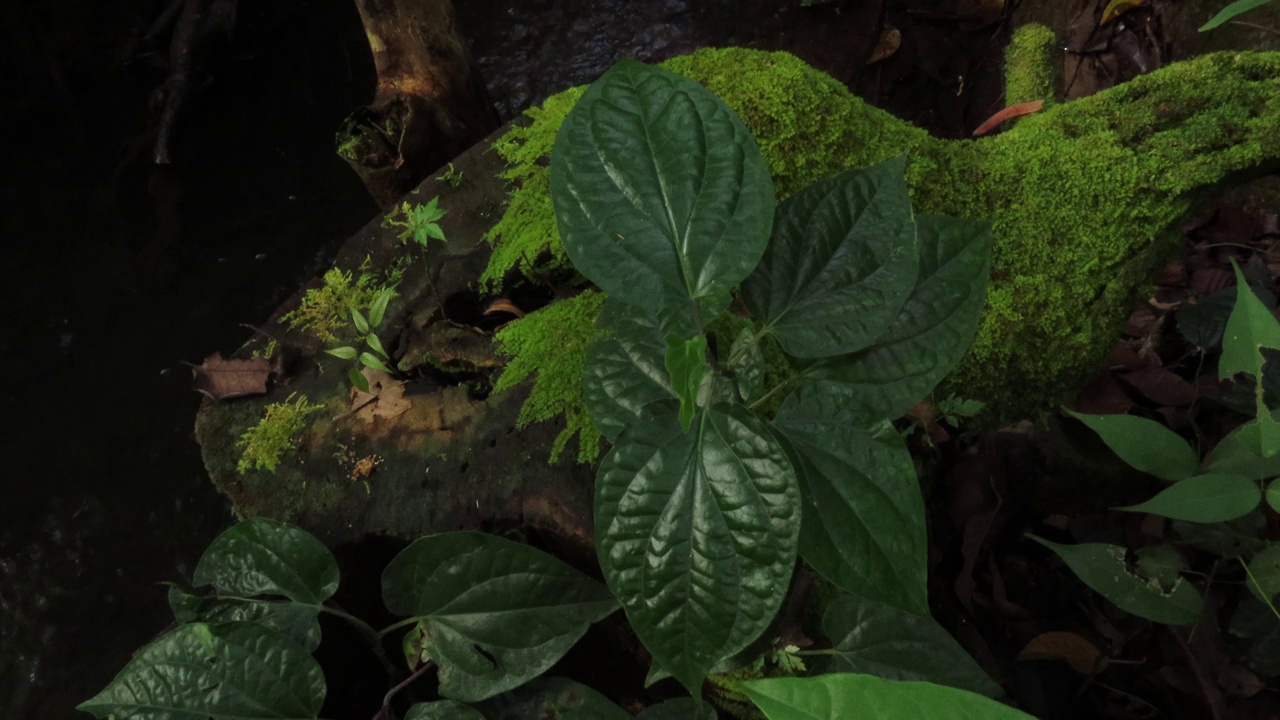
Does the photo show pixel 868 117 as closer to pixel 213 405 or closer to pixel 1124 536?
pixel 1124 536

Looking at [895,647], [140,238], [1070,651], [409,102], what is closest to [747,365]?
[895,647]

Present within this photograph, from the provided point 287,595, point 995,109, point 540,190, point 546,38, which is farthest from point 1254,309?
point 546,38

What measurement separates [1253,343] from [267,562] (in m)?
1.58

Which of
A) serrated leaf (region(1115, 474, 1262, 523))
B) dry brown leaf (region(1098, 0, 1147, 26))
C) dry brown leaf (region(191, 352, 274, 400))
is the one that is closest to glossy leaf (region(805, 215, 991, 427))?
serrated leaf (region(1115, 474, 1262, 523))

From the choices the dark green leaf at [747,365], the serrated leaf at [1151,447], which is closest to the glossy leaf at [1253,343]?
the serrated leaf at [1151,447]

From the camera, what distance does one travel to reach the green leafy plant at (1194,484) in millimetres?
1086

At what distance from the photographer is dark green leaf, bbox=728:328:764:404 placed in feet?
3.16

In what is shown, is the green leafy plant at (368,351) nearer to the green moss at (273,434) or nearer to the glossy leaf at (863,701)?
the green moss at (273,434)

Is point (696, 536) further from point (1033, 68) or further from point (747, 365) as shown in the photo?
point (1033, 68)

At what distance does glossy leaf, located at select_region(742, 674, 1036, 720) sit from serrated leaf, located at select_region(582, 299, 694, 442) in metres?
0.52

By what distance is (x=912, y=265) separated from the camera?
902 mm

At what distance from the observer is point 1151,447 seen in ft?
4.12

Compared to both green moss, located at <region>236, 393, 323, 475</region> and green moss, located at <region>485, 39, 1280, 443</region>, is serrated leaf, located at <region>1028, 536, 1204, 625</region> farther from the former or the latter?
green moss, located at <region>236, 393, 323, 475</region>

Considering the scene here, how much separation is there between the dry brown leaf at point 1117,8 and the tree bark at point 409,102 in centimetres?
238
